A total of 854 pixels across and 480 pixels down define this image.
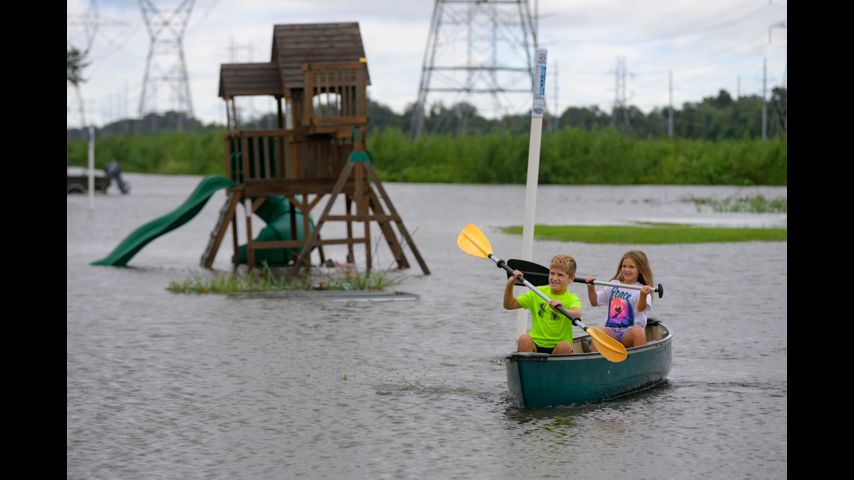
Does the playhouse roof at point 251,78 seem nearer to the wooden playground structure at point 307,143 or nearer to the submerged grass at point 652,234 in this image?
the wooden playground structure at point 307,143

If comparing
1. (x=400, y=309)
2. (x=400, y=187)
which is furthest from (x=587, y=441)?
(x=400, y=187)

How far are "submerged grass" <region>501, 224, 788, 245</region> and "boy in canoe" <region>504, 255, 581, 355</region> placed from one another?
18980mm

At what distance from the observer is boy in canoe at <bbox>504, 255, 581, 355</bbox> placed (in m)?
11.3

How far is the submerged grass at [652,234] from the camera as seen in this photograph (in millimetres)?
31047

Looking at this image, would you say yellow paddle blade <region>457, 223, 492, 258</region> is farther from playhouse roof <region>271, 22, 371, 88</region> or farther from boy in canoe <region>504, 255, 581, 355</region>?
playhouse roof <region>271, 22, 371, 88</region>

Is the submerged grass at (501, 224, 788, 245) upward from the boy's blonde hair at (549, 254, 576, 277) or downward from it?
downward

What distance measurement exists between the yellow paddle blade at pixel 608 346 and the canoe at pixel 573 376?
0.40 ft

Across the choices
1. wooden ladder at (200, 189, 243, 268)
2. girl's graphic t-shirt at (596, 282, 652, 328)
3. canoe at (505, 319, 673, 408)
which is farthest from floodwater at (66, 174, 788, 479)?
girl's graphic t-shirt at (596, 282, 652, 328)

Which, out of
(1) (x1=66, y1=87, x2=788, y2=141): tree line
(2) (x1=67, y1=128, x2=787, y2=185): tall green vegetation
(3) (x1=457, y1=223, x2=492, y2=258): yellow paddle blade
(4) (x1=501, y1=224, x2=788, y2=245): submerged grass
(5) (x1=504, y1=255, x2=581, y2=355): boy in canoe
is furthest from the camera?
(1) (x1=66, y1=87, x2=788, y2=141): tree line

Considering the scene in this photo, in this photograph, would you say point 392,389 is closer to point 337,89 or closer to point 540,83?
point 540,83
